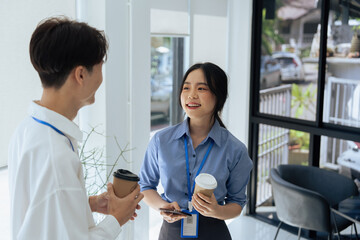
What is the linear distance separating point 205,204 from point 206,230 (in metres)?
0.29

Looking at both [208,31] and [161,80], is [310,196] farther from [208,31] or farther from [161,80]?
[208,31]

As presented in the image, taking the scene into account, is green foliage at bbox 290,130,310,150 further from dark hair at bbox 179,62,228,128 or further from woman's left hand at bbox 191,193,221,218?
woman's left hand at bbox 191,193,221,218

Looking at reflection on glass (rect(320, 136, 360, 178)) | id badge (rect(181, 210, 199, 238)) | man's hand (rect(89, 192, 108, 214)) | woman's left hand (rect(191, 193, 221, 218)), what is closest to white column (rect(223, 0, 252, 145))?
reflection on glass (rect(320, 136, 360, 178))

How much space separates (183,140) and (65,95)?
37.7 inches

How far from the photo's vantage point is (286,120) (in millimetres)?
4027

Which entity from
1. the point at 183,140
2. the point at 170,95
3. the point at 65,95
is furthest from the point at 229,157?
the point at 170,95

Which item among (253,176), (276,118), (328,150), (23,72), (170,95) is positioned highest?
(23,72)

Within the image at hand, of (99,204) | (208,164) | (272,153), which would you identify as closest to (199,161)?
(208,164)

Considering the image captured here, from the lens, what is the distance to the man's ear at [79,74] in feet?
3.78

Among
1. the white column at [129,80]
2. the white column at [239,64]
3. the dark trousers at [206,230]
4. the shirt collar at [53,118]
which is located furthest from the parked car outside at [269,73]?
the shirt collar at [53,118]

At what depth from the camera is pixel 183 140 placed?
2.04 m

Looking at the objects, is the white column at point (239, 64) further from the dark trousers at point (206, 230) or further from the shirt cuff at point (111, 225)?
Answer: the shirt cuff at point (111, 225)

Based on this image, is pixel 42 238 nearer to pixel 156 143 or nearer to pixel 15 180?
pixel 15 180

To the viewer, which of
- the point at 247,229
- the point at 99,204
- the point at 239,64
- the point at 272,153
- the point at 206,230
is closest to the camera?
the point at 99,204
